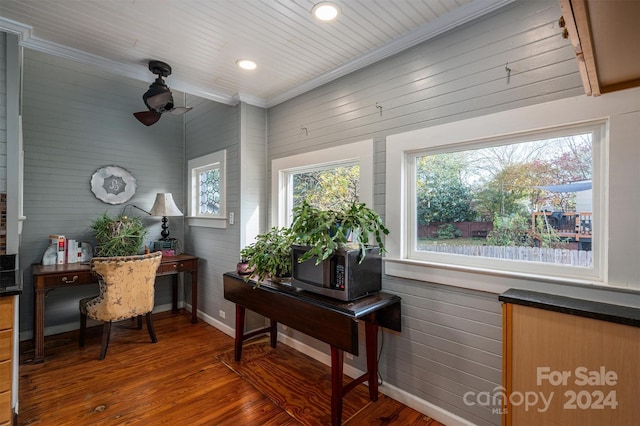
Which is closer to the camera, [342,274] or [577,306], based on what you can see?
[577,306]

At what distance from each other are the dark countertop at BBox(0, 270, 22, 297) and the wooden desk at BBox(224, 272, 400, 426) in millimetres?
1400

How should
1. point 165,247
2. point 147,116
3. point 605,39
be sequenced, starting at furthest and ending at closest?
point 165,247 < point 147,116 < point 605,39

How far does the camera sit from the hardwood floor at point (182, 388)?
1994 millimetres

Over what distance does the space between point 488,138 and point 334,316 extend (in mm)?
1427

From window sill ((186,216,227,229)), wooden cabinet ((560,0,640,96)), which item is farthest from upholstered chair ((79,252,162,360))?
wooden cabinet ((560,0,640,96))

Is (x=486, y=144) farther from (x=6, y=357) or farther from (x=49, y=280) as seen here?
(x=49, y=280)

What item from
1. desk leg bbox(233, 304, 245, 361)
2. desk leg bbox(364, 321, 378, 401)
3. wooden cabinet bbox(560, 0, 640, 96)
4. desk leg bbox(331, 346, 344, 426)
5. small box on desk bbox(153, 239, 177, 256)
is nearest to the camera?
wooden cabinet bbox(560, 0, 640, 96)

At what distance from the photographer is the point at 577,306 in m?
1.29

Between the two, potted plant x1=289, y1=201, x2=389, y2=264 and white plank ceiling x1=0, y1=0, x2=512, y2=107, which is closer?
white plank ceiling x1=0, y1=0, x2=512, y2=107

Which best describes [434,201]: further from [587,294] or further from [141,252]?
[141,252]

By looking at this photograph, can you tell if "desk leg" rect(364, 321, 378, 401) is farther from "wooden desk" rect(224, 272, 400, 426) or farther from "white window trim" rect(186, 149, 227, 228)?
"white window trim" rect(186, 149, 227, 228)

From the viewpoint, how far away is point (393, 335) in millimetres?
2205

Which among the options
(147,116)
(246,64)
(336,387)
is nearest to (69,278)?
(147,116)

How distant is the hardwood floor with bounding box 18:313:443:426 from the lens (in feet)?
6.54
